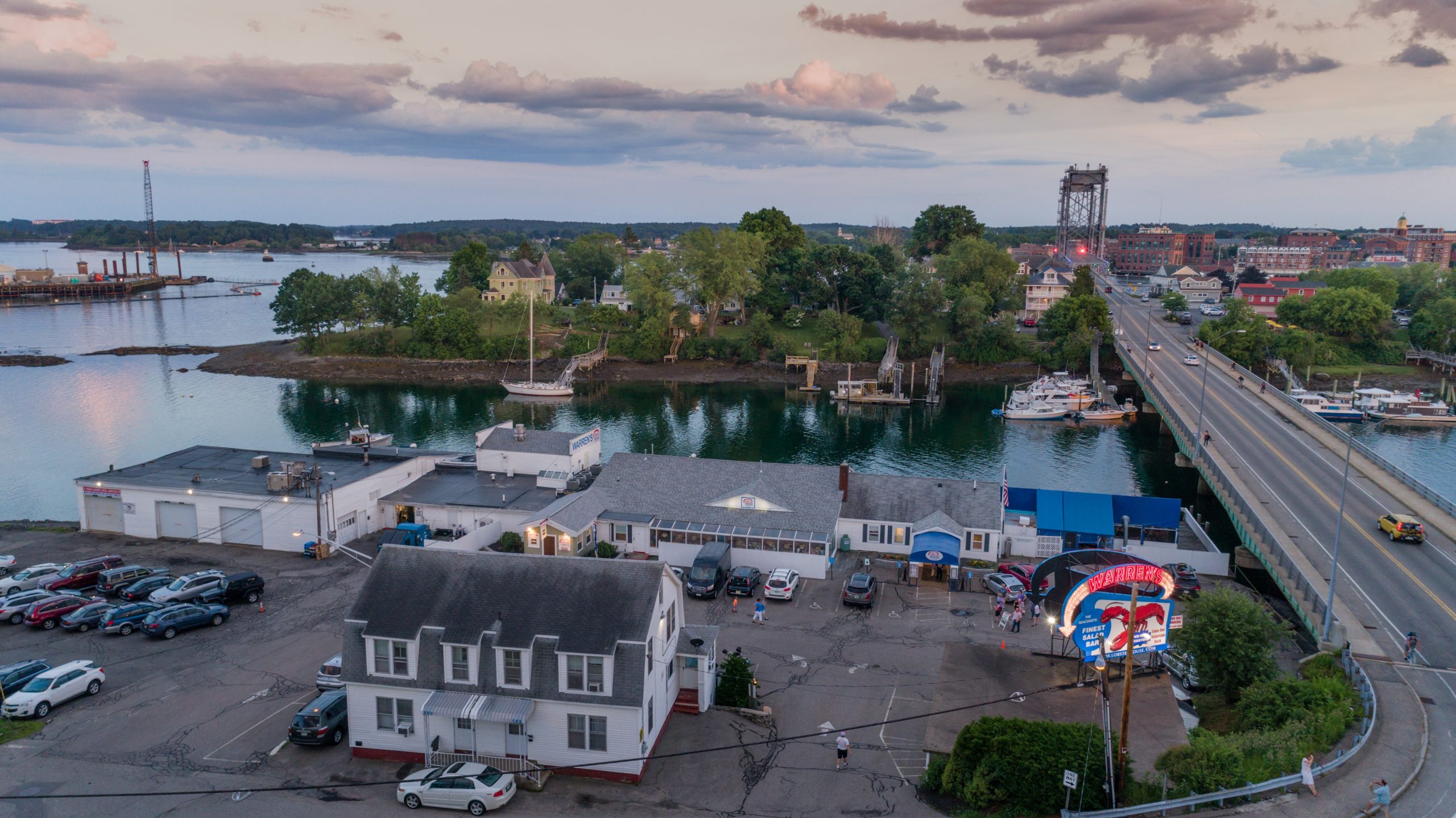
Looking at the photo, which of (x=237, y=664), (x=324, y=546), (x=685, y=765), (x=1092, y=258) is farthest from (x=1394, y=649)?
(x=1092, y=258)

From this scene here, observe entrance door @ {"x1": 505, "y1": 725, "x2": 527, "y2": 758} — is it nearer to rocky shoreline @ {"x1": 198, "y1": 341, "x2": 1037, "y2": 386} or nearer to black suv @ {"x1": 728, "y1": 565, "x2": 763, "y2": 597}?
black suv @ {"x1": 728, "y1": 565, "x2": 763, "y2": 597}

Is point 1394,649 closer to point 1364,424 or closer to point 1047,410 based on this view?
point 1047,410

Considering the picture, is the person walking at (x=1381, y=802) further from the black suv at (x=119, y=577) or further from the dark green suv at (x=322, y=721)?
the black suv at (x=119, y=577)

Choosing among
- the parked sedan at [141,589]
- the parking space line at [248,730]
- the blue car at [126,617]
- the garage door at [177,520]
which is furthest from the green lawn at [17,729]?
the garage door at [177,520]

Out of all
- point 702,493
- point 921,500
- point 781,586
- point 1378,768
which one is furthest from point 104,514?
point 1378,768

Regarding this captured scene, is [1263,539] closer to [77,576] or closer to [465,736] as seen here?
[465,736]

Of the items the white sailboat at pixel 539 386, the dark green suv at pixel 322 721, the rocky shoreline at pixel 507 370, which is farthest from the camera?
the rocky shoreline at pixel 507 370

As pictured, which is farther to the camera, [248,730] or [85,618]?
[85,618]
